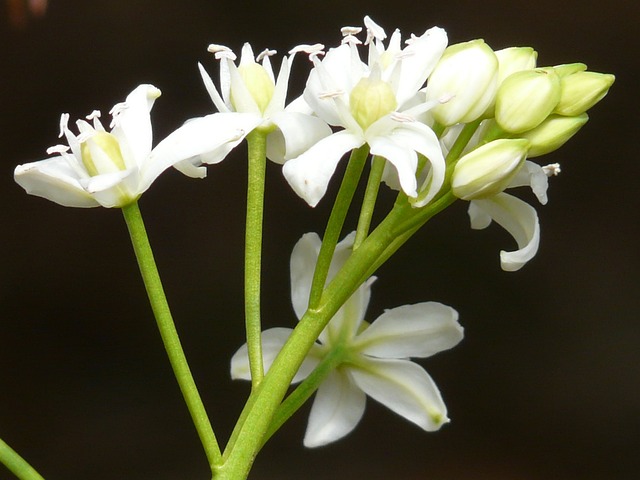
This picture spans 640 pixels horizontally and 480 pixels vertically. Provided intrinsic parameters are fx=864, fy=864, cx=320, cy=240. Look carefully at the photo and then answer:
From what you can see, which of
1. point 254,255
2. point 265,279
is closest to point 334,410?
point 254,255

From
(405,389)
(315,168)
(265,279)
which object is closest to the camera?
(315,168)

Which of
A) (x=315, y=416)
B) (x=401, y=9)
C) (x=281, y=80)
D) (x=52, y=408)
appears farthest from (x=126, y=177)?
(x=52, y=408)

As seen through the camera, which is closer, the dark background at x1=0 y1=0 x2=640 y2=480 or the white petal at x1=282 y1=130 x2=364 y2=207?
the white petal at x1=282 y1=130 x2=364 y2=207

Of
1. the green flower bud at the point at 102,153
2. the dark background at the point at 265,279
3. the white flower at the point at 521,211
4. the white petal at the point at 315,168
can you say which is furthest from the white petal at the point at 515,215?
the dark background at the point at 265,279

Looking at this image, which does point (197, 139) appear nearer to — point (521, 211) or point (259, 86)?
point (259, 86)

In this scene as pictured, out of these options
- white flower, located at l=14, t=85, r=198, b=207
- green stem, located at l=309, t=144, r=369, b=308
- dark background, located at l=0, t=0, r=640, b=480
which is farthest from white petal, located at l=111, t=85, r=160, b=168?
dark background, located at l=0, t=0, r=640, b=480

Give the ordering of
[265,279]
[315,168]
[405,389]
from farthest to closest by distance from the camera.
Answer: [265,279], [405,389], [315,168]

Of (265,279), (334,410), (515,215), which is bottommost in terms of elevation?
(265,279)

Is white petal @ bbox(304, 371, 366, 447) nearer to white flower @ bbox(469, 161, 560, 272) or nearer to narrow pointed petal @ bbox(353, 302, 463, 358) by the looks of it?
narrow pointed petal @ bbox(353, 302, 463, 358)
